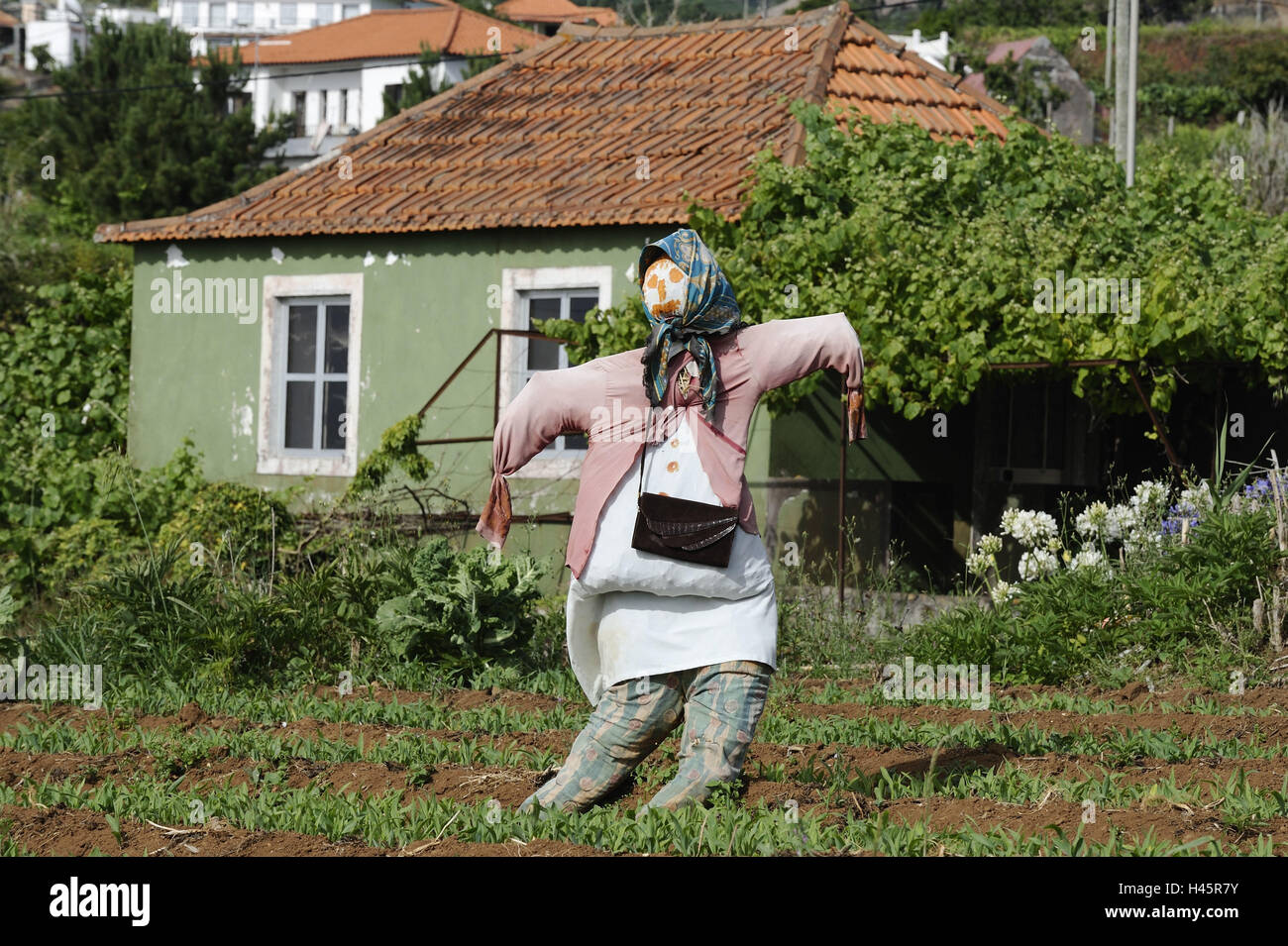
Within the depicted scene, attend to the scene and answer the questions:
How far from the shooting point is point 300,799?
5.02 m

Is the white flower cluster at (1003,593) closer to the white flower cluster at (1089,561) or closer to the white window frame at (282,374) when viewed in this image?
the white flower cluster at (1089,561)

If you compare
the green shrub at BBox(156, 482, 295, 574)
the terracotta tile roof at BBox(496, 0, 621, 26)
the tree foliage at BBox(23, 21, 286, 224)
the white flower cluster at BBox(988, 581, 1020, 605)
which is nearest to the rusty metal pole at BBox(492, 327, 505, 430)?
the green shrub at BBox(156, 482, 295, 574)

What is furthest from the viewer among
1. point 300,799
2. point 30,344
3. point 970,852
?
point 30,344

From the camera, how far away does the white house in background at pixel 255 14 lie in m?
81.2

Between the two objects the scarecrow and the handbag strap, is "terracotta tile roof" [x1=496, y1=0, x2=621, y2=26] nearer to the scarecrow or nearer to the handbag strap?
the scarecrow

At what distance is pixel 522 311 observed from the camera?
12.7 m

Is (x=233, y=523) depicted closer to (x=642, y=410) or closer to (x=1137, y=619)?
(x=1137, y=619)

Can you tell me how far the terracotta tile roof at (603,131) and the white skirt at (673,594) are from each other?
6.75 m

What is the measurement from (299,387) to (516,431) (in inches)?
364

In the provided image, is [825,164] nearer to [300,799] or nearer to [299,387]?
[299,387]

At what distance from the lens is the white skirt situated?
4652 mm

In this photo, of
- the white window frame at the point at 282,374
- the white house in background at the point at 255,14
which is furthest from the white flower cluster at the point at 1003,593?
the white house in background at the point at 255,14

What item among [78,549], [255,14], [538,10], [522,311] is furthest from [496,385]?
[255,14]
